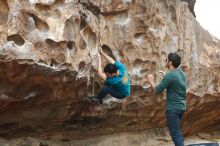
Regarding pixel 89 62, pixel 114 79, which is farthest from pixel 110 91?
pixel 89 62

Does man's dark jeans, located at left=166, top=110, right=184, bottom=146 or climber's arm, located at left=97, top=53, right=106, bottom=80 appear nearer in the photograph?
man's dark jeans, located at left=166, top=110, right=184, bottom=146

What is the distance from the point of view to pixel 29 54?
5855 millimetres

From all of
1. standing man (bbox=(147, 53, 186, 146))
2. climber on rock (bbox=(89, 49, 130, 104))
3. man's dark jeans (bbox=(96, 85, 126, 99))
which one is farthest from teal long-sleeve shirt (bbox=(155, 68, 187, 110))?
man's dark jeans (bbox=(96, 85, 126, 99))

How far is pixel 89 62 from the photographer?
667cm

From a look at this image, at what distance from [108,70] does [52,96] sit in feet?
2.84

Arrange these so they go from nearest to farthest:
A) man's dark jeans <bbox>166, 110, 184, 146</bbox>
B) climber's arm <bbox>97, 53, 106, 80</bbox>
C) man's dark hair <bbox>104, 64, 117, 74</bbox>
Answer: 1. man's dark jeans <bbox>166, 110, 184, 146</bbox>
2. man's dark hair <bbox>104, 64, 117, 74</bbox>
3. climber's arm <bbox>97, 53, 106, 80</bbox>

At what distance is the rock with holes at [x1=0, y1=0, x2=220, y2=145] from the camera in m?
5.96

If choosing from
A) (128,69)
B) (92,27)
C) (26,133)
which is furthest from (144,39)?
(26,133)

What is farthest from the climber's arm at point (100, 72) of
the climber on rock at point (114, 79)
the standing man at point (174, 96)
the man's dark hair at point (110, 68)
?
the standing man at point (174, 96)

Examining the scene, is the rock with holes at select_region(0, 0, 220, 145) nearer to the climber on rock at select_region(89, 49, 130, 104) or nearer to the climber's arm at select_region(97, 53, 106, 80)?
the climber's arm at select_region(97, 53, 106, 80)

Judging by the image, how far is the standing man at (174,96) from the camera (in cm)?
618

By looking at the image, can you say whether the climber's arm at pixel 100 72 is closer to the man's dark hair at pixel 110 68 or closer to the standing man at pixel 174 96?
the man's dark hair at pixel 110 68

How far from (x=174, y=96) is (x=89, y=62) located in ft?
4.20

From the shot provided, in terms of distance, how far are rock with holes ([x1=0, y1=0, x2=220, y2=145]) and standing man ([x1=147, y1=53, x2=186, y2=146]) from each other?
115 cm
